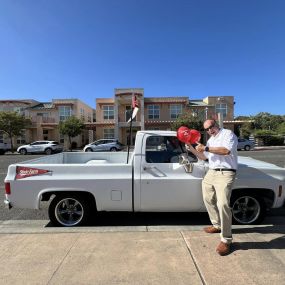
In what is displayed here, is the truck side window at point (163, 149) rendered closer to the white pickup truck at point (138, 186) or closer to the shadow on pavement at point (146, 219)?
the white pickup truck at point (138, 186)

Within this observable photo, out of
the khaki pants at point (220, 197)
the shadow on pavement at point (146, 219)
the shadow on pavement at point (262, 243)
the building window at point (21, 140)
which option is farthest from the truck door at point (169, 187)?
the building window at point (21, 140)

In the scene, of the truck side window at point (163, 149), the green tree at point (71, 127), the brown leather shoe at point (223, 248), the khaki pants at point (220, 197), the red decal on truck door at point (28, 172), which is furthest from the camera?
the green tree at point (71, 127)

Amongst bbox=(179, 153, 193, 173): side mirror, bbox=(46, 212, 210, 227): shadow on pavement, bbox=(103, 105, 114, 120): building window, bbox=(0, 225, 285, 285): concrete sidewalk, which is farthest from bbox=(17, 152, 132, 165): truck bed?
bbox=(103, 105, 114, 120): building window

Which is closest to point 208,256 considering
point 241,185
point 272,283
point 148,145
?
point 272,283

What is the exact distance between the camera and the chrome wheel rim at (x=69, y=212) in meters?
5.18

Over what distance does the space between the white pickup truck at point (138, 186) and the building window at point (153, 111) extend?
3829 centimetres

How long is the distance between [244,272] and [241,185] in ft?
5.94

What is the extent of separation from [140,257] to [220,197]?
1.35 meters

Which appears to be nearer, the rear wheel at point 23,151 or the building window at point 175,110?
the rear wheel at point 23,151

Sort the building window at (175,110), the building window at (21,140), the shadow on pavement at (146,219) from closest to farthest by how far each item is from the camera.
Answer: the shadow on pavement at (146,219) → the building window at (175,110) → the building window at (21,140)

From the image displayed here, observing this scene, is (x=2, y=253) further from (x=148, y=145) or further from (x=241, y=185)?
(x=241, y=185)

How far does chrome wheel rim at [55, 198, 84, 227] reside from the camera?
518 centimetres

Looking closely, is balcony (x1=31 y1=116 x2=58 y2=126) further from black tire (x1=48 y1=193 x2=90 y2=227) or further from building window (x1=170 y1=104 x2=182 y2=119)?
black tire (x1=48 y1=193 x2=90 y2=227)

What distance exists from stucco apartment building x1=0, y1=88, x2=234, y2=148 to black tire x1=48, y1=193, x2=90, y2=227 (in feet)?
119
